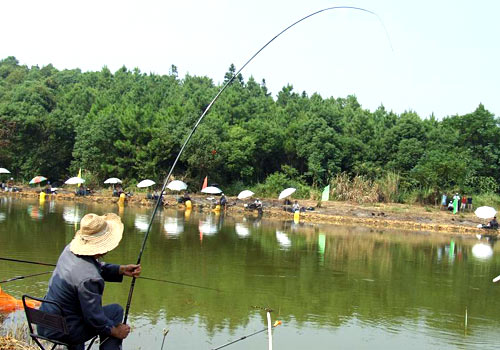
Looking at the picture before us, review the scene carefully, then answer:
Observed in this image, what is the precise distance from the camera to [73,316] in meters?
3.24

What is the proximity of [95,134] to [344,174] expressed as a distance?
13.5m

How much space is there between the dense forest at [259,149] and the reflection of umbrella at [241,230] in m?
8.87

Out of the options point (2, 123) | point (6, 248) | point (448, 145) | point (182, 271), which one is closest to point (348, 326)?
point (182, 271)

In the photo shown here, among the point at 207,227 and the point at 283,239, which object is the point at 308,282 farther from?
the point at 207,227

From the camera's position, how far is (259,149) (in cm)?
3172

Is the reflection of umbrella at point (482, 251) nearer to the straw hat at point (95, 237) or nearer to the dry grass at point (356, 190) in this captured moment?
the dry grass at point (356, 190)

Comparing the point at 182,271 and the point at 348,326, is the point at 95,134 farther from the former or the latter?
the point at 348,326

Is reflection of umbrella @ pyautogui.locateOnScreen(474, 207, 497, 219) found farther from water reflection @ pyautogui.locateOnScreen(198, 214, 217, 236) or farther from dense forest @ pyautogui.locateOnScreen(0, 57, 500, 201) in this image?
water reflection @ pyautogui.locateOnScreen(198, 214, 217, 236)

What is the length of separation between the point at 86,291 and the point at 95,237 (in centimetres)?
35

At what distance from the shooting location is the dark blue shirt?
3.14 metres

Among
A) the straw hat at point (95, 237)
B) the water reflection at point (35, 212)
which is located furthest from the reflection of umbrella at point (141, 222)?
the straw hat at point (95, 237)

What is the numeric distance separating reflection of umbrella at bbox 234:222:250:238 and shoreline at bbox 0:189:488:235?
4013mm

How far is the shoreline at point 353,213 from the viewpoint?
71.3 ft

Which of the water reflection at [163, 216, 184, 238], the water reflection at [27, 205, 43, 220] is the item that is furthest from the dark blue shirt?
the water reflection at [27, 205, 43, 220]
